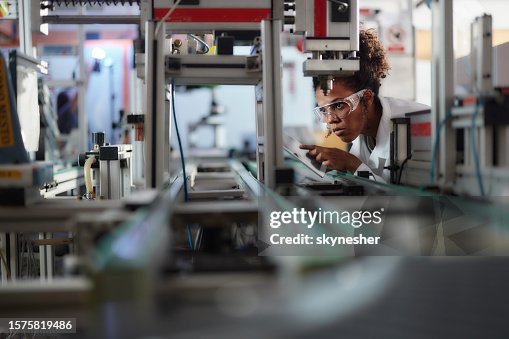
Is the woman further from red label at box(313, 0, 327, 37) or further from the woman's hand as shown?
red label at box(313, 0, 327, 37)

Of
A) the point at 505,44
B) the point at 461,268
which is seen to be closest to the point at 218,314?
the point at 461,268

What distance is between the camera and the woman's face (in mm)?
2985

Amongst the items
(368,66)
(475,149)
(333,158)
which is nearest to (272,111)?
(475,149)

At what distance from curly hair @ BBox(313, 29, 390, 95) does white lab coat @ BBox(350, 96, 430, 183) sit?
0.14m

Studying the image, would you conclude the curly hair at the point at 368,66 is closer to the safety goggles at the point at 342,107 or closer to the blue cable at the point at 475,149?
the safety goggles at the point at 342,107

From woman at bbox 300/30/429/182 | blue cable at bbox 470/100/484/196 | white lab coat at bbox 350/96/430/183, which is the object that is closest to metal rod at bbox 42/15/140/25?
woman at bbox 300/30/429/182

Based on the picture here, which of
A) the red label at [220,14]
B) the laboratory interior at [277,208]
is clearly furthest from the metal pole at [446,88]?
the red label at [220,14]

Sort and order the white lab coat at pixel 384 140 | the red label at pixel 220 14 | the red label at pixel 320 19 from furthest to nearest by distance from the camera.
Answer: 1. the white lab coat at pixel 384 140
2. the red label at pixel 220 14
3. the red label at pixel 320 19

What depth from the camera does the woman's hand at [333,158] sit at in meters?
2.53

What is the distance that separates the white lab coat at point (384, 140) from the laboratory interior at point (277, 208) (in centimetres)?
2

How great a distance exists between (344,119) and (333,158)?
1.43 feet

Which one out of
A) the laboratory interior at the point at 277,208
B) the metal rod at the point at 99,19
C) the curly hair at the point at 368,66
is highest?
the metal rod at the point at 99,19

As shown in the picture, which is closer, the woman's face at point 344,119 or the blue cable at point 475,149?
the blue cable at point 475,149

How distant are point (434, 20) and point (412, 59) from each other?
3.02 meters
